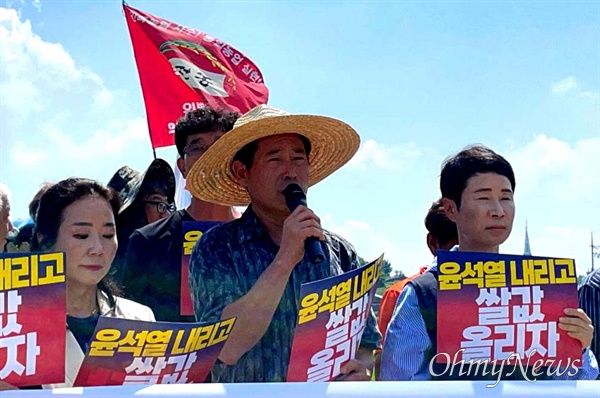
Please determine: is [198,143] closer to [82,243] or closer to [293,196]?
[293,196]

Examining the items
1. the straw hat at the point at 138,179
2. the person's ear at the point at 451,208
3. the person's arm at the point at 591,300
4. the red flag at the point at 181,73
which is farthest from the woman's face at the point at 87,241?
the red flag at the point at 181,73

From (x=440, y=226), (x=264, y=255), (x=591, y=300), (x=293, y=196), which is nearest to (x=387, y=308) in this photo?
(x=440, y=226)

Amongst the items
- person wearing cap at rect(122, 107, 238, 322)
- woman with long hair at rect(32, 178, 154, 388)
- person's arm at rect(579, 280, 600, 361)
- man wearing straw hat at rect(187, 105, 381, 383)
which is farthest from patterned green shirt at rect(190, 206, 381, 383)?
person's arm at rect(579, 280, 600, 361)

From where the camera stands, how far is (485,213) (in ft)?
8.07

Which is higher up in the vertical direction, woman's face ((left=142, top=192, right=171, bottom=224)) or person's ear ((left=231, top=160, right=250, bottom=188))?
woman's face ((left=142, top=192, right=171, bottom=224))

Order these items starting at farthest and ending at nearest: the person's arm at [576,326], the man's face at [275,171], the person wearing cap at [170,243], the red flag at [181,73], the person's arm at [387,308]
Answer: the red flag at [181,73]
the person's arm at [387,308]
the person wearing cap at [170,243]
the man's face at [275,171]
the person's arm at [576,326]

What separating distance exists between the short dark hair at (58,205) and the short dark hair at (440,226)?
199cm

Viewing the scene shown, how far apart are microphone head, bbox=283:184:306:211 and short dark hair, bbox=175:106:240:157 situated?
1244 mm

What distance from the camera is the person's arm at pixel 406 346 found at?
2.17 metres

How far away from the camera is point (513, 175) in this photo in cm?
259

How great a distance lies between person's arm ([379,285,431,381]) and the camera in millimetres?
2170

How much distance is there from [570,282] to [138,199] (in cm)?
240

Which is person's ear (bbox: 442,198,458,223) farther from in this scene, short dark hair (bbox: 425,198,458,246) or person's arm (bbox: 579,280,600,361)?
short dark hair (bbox: 425,198,458,246)

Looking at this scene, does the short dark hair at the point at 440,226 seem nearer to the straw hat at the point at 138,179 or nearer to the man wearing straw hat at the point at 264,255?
the man wearing straw hat at the point at 264,255
